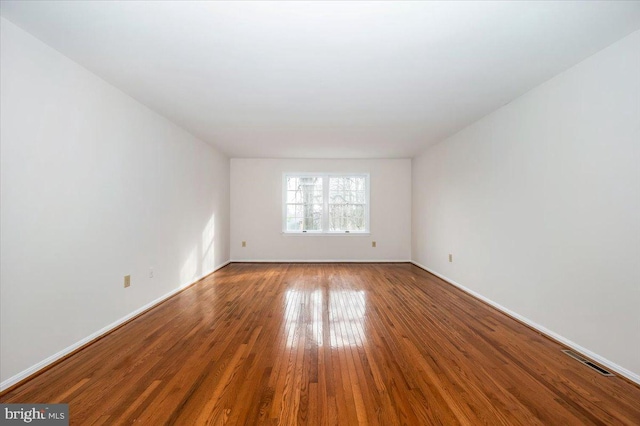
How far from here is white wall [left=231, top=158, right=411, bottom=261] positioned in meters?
6.37

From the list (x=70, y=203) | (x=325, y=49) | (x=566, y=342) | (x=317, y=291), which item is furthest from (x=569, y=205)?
(x=70, y=203)

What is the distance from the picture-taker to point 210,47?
209 centimetres

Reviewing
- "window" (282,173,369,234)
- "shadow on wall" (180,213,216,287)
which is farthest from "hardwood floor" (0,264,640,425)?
"window" (282,173,369,234)

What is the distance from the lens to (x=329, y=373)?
1.94 metres

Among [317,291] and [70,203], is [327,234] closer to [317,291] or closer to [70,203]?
[317,291]

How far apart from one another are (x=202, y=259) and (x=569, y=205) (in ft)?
16.2

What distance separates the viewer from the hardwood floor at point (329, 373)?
5.12ft

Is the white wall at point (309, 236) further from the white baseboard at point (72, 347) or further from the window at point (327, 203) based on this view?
the white baseboard at point (72, 347)

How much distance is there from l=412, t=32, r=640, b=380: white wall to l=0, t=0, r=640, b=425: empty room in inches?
0.7

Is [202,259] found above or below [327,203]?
below

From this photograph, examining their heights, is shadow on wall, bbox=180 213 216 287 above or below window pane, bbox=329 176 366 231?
below

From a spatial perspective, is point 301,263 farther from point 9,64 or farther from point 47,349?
point 9,64

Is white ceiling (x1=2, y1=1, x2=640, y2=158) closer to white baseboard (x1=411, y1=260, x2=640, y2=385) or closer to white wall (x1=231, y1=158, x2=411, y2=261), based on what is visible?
white baseboard (x1=411, y1=260, x2=640, y2=385)

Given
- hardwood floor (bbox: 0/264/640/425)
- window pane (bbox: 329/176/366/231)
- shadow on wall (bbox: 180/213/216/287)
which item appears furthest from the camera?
window pane (bbox: 329/176/366/231)
